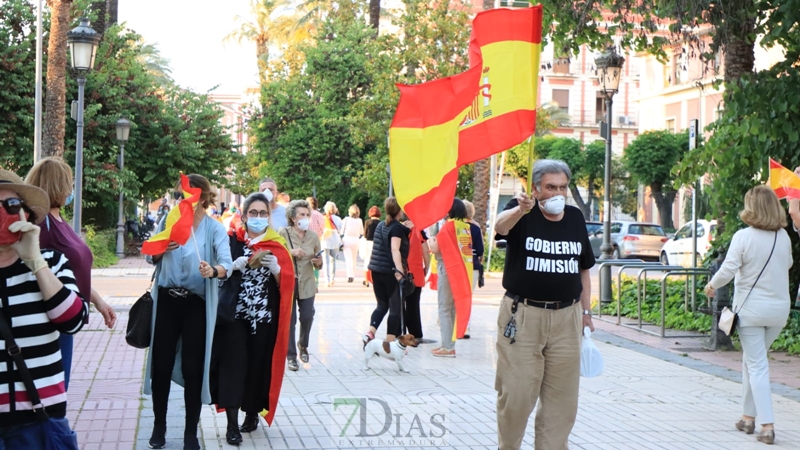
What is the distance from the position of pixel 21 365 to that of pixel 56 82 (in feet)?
66.6

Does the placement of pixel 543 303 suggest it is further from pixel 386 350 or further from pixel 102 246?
pixel 102 246

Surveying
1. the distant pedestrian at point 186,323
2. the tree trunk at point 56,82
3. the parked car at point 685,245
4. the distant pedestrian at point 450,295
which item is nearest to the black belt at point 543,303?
the distant pedestrian at point 186,323

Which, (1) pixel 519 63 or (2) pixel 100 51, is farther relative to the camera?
(2) pixel 100 51

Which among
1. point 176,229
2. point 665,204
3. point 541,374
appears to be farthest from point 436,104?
point 665,204

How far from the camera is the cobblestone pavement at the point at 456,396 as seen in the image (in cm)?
703

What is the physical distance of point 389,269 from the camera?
416 inches

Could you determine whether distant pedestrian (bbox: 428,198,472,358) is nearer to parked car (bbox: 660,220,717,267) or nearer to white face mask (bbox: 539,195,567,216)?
white face mask (bbox: 539,195,567,216)

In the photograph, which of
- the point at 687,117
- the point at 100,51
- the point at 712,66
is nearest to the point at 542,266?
the point at 712,66

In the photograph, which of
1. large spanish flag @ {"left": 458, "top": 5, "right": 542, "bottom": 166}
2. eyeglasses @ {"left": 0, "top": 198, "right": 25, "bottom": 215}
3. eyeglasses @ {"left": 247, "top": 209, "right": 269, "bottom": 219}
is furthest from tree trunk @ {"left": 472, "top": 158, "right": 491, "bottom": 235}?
eyeglasses @ {"left": 0, "top": 198, "right": 25, "bottom": 215}

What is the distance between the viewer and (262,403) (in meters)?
6.96

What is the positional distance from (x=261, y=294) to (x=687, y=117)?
5088 centimetres

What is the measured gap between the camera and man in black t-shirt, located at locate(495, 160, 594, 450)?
211 inches

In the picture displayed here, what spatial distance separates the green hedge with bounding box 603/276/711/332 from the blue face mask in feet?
26.6

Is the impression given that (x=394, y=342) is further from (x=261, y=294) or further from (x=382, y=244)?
(x=261, y=294)
